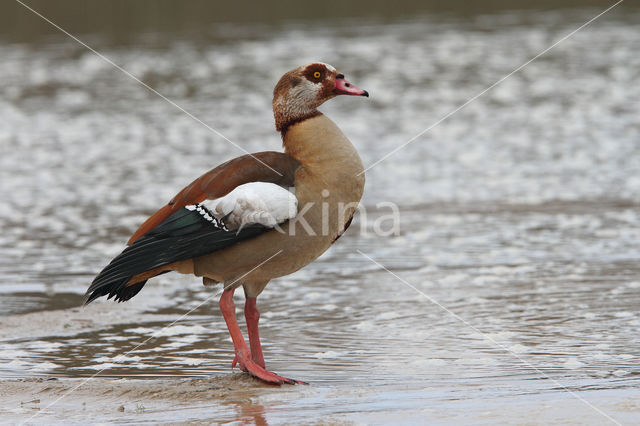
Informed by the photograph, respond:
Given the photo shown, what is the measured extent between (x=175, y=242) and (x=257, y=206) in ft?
1.89

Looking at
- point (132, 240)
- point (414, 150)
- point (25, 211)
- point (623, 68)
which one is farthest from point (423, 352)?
Answer: point (623, 68)

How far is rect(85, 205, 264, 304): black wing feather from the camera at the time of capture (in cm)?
618

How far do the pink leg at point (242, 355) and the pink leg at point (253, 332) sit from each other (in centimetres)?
12

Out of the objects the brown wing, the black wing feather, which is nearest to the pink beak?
the brown wing

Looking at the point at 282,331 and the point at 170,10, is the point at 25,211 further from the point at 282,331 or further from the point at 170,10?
the point at 170,10

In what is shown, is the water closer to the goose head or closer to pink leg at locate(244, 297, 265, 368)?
pink leg at locate(244, 297, 265, 368)

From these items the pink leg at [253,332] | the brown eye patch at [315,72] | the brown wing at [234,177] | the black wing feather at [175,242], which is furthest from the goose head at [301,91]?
the pink leg at [253,332]

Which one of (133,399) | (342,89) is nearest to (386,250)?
(342,89)

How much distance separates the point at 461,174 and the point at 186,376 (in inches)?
329

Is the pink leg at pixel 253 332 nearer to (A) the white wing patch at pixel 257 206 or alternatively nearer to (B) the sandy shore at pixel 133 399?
(B) the sandy shore at pixel 133 399

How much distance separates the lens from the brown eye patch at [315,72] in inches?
261

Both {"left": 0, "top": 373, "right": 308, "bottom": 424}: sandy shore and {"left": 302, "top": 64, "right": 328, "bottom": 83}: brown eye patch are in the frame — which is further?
{"left": 302, "top": 64, "right": 328, "bottom": 83}: brown eye patch

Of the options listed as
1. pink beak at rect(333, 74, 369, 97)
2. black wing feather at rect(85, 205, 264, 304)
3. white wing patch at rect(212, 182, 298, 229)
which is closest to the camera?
white wing patch at rect(212, 182, 298, 229)

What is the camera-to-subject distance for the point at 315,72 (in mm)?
6637
